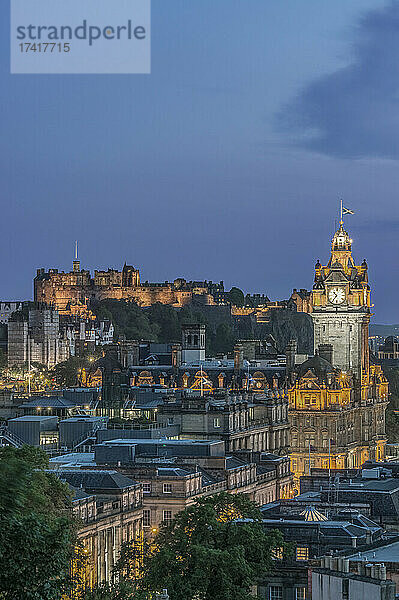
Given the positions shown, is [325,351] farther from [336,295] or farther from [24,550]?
[24,550]

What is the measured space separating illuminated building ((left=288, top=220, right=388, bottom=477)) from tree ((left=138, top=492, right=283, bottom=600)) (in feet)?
268

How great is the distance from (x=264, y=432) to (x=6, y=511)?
9628cm

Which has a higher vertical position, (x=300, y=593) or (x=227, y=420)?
(x=227, y=420)

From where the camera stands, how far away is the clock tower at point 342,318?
18438 cm

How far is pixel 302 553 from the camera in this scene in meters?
70.4

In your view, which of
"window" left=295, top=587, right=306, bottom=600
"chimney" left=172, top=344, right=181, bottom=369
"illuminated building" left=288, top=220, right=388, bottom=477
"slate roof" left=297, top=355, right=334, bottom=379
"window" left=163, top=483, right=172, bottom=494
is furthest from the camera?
"slate roof" left=297, top=355, right=334, bottom=379

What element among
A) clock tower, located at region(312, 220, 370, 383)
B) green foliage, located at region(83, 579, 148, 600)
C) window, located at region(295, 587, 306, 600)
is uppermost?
clock tower, located at region(312, 220, 370, 383)

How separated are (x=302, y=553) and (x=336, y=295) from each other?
384ft

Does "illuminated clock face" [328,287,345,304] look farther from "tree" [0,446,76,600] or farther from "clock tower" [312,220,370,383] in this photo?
"tree" [0,446,76,600]

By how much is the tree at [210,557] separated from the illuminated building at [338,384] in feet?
268

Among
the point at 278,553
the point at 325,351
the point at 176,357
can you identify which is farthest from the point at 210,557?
the point at 325,351

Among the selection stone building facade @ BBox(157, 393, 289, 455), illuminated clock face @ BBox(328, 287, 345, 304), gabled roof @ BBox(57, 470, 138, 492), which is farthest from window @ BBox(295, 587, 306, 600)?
illuminated clock face @ BBox(328, 287, 345, 304)

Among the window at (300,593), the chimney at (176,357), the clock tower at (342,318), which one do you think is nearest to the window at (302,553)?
the window at (300,593)

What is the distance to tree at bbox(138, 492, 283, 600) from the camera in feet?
206
